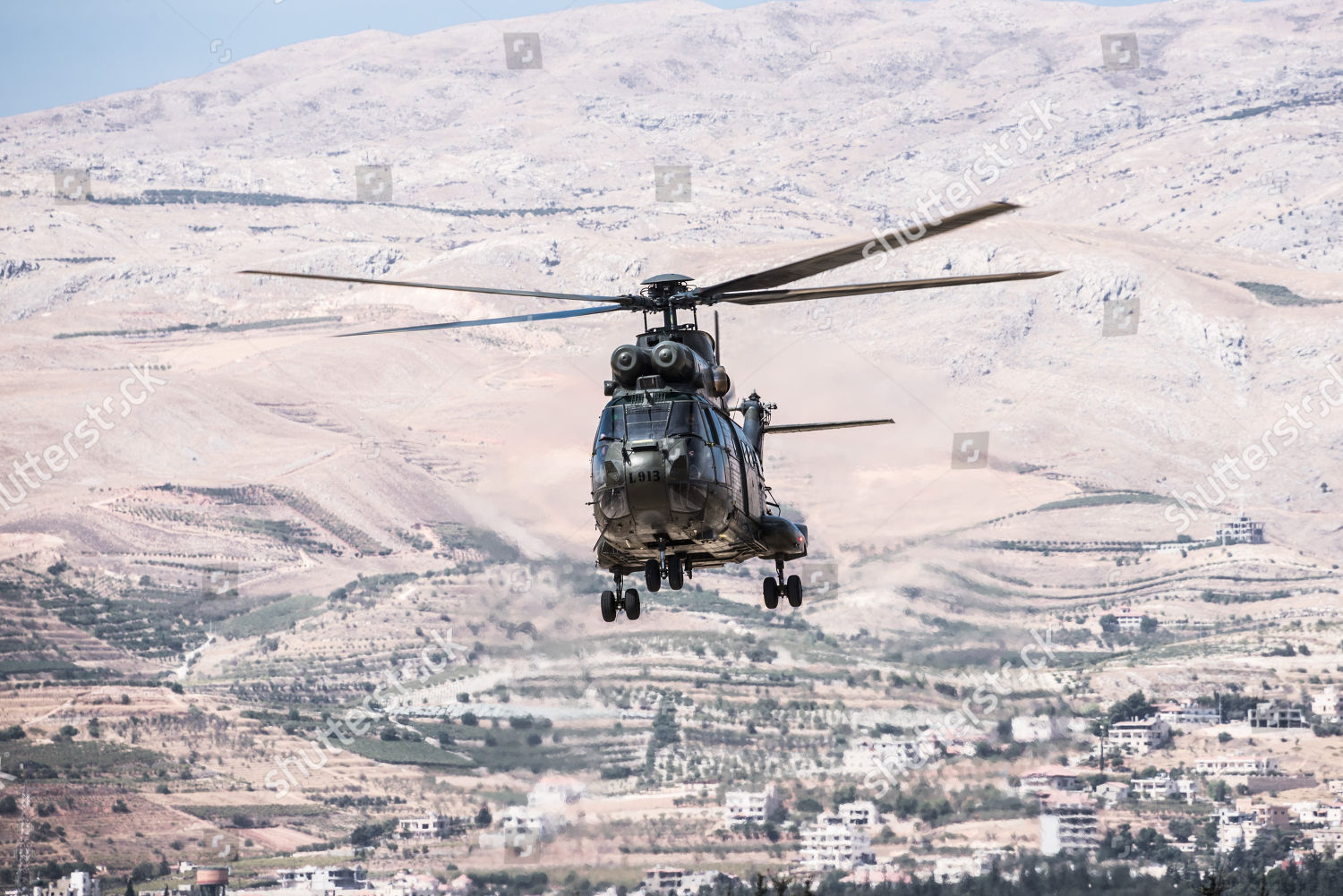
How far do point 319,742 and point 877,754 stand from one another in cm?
5572

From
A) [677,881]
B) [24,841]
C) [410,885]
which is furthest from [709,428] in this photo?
[24,841]

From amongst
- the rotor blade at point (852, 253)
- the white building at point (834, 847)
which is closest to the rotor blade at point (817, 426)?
the rotor blade at point (852, 253)

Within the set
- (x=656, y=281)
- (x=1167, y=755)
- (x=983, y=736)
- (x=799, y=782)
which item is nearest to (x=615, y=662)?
(x=799, y=782)

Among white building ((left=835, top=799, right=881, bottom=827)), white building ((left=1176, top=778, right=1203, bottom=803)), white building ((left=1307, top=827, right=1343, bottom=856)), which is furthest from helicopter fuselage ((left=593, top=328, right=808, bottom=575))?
white building ((left=1176, top=778, right=1203, bottom=803))

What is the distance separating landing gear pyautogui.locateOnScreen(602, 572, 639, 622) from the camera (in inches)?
1318

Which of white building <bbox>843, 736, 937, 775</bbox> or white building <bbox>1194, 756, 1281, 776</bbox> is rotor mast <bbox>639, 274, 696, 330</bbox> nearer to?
white building <bbox>843, 736, 937, 775</bbox>

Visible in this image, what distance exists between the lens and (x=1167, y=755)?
192 m

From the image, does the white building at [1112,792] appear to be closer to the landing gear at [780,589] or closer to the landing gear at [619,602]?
the landing gear at [780,589]

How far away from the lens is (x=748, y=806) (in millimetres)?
169000

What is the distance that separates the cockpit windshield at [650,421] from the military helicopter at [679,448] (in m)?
0.02

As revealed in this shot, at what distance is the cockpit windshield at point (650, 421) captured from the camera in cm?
3150

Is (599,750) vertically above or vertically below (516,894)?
above

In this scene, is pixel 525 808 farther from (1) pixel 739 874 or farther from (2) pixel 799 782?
(2) pixel 799 782

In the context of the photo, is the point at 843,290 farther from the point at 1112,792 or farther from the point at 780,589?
the point at 1112,792
